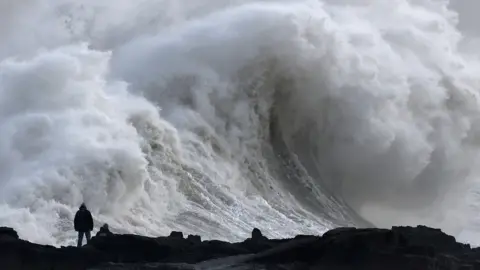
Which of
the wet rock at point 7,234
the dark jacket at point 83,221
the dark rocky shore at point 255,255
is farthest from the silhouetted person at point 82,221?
the wet rock at point 7,234

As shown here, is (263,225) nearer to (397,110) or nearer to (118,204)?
(118,204)

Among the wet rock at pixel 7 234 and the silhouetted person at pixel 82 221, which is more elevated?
the silhouetted person at pixel 82 221

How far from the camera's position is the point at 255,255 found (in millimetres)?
15375

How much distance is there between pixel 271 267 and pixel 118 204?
987 centimetres

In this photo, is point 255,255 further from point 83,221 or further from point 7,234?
point 7,234

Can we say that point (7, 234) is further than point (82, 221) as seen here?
No

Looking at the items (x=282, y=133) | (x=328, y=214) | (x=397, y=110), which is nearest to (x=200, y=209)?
(x=328, y=214)

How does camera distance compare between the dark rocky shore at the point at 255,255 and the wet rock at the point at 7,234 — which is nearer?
the dark rocky shore at the point at 255,255

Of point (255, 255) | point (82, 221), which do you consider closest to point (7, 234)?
point (82, 221)

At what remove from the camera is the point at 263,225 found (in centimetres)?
2573

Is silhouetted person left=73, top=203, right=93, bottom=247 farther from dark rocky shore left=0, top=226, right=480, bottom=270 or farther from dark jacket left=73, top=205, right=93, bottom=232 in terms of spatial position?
dark rocky shore left=0, top=226, right=480, bottom=270

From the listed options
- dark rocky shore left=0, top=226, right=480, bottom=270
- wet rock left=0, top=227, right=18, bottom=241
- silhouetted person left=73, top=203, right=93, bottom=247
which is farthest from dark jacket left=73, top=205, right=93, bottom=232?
wet rock left=0, top=227, right=18, bottom=241

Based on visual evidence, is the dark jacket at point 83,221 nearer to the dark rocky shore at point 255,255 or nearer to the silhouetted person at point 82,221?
the silhouetted person at point 82,221

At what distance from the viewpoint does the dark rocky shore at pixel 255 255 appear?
14.7 metres
